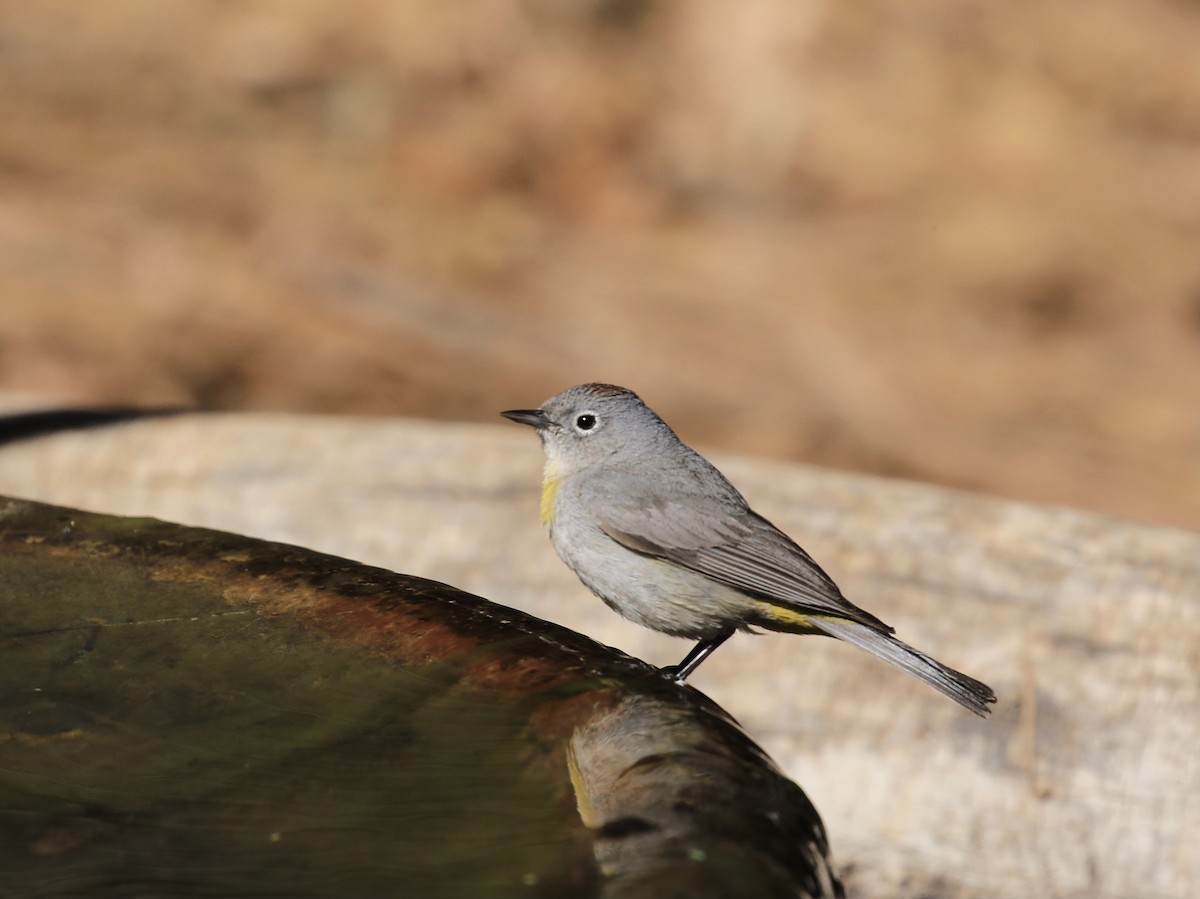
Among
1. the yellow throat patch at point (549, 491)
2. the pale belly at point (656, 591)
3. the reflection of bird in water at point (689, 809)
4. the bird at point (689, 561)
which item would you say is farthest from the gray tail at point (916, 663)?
the reflection of bird in water at point (689, 809)

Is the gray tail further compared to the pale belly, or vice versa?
the pale belly

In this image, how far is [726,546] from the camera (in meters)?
3.79

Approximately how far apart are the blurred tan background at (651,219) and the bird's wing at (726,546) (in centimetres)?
499

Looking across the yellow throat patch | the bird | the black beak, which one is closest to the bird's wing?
the bird

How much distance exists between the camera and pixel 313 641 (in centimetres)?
276

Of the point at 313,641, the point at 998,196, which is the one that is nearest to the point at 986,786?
the point at 313,641

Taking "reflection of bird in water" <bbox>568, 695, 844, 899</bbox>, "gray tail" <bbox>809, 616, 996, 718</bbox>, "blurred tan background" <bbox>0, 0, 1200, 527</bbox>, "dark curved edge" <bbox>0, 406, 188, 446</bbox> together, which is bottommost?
"reflection of bird in water" <bbox>568, 695, 844, 899</bbox>

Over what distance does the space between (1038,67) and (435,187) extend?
14.8 feet

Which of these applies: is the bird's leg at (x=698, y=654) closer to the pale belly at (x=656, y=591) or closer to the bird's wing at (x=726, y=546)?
the pale belly at (x=656, y=591)

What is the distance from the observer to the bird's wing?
3.57 metres

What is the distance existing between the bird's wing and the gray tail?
1.5 inches

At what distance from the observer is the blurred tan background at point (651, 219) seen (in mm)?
9078

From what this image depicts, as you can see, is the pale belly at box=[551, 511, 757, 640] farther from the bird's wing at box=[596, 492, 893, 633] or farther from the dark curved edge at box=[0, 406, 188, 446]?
the dark curved edge at box=[0, 406, 188, 446]

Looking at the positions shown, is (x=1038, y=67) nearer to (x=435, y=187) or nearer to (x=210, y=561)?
(x=435, y=187)
